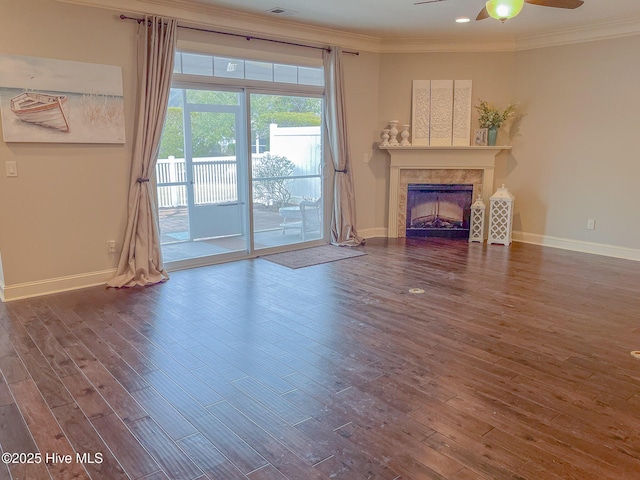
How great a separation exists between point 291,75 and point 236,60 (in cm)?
83

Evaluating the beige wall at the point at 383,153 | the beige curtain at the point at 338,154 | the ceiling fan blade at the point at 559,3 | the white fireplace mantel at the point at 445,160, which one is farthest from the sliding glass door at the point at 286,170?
the ceiling fan blade at the point at 559,3

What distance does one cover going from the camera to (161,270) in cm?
502

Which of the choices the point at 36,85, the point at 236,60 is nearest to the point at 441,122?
the point at 236,60

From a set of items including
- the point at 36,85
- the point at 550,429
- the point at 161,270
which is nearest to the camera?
the point at 550,429

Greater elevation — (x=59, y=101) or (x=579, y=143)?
(x=59, y=101)

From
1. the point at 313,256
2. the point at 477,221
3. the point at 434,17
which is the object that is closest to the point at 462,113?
the point at 477,221

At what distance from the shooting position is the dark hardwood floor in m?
2.18

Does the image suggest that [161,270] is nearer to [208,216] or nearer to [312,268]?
[208,216]

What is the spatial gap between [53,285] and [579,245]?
630cm

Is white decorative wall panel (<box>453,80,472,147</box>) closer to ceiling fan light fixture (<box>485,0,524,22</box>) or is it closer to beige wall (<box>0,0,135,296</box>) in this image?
ceiling fan light fixture (<box>485,0,524,22</box>)

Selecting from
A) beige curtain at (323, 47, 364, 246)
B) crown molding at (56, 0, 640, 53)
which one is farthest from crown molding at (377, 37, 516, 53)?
beige curtain at (323, 47, 364, 246)

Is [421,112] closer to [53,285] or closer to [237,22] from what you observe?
[237,22]

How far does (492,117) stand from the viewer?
6.72m

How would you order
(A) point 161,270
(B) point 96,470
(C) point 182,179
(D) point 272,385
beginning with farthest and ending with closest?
1. (C) point 182,179
2. (A) point 161,270
3. (D) point 272,385
4. (B) point 96,470
